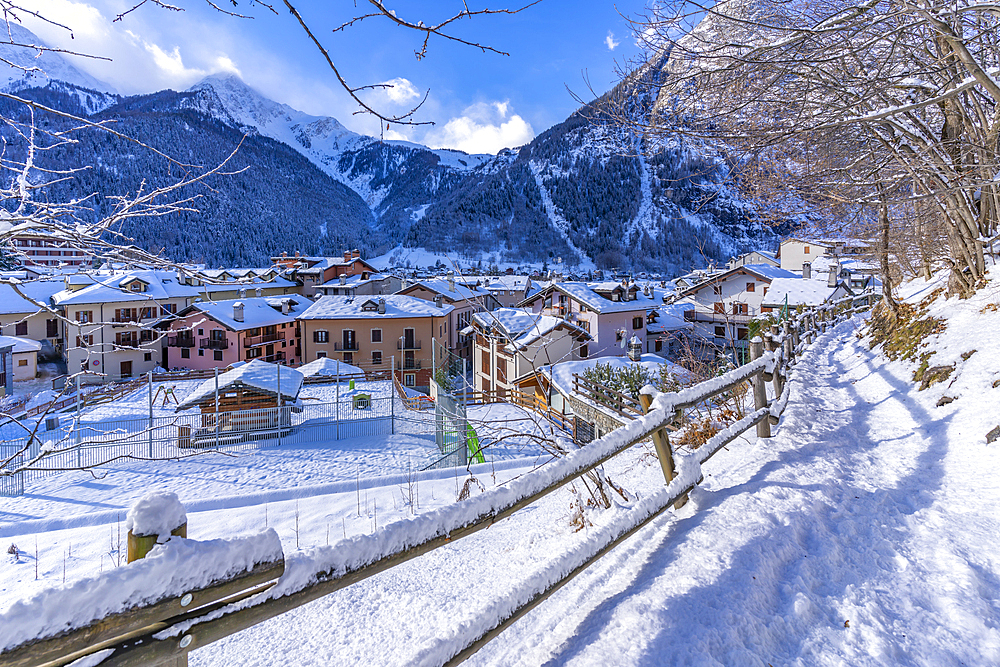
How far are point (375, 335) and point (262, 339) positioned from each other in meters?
8.80

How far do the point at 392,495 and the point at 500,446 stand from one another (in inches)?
308

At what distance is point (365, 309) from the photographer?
36.6 m

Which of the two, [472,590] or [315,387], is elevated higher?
[472,590]

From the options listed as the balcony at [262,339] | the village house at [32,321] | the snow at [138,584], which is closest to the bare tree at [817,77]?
the snow at [138,584]

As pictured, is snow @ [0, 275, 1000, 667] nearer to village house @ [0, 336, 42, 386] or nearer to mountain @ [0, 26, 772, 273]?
village house @ [0, 336, 42, 386]

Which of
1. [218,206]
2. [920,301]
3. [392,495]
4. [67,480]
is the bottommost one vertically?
[67,480]

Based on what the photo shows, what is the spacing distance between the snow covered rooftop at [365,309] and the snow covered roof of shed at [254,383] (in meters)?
14.7

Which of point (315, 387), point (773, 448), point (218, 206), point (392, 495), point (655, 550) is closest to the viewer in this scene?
point (655, 550)

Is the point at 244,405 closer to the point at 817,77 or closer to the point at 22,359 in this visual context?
the point at 817,77

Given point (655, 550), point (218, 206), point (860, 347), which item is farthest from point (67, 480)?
point (218, 206)

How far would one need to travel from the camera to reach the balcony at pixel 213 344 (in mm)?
35438

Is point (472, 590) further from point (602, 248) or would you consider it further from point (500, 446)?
point (602, 248)

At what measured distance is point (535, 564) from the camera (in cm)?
348

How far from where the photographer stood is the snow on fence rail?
112 cm
